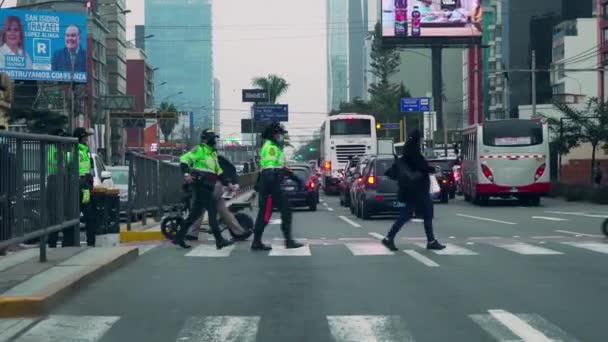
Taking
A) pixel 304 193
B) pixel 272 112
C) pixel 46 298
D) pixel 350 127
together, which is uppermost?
pixel 272 112

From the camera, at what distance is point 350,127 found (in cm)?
5700

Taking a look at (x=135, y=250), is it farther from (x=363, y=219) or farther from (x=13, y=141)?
(x=363, y=219)

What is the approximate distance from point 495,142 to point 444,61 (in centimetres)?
11787

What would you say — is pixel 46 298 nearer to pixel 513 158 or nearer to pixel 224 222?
pixel 224 222

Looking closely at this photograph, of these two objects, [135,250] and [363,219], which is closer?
[135,250]

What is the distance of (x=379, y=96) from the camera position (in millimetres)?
115250

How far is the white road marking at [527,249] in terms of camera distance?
49.2 ft

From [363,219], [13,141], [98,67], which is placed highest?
[98,67]

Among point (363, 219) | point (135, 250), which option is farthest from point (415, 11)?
point (135, 250)

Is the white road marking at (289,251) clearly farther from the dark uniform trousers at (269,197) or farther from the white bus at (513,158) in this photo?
the white bus at (513,158)

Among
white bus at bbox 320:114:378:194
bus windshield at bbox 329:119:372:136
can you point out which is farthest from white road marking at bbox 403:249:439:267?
bus windshield at bbox 329:119:372:136

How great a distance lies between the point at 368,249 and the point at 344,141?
40385 millimetres

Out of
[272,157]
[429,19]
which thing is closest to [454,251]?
[272,157]

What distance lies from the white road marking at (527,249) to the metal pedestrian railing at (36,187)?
6101 mm
